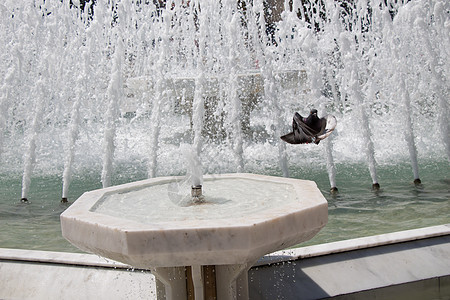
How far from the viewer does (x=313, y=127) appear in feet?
11.5

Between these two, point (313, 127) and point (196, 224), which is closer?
point (196, 224)

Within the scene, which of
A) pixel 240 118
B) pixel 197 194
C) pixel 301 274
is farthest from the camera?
pixel 240 118

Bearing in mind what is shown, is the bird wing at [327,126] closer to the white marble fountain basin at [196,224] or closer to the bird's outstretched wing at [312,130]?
the bird's outstretched wing at [312,130]

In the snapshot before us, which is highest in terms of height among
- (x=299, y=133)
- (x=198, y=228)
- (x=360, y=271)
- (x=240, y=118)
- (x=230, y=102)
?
(x=230, y=102)

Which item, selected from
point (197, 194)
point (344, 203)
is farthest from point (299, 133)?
point (344, 203)

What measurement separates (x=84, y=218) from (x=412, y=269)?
1.89m

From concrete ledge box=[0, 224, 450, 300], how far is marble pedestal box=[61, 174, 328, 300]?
40 centimetres

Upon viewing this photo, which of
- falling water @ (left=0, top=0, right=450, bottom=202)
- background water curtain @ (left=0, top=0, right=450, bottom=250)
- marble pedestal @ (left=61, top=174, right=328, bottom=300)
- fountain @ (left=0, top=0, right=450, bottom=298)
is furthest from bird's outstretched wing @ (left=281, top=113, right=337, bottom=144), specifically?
falling water @ (left=0, top=0, right=450, bottom=202)

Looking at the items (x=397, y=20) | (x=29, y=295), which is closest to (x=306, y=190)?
(x=29, y=295)

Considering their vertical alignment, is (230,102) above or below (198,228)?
above

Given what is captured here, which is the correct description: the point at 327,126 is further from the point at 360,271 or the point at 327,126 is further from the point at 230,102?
the point at 230,102

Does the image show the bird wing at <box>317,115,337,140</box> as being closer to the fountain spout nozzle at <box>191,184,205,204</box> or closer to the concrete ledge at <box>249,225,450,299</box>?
the concrete ledge at <box>249,225,450,299</box>

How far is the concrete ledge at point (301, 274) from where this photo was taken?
306 centimetres

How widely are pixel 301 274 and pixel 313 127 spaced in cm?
91
